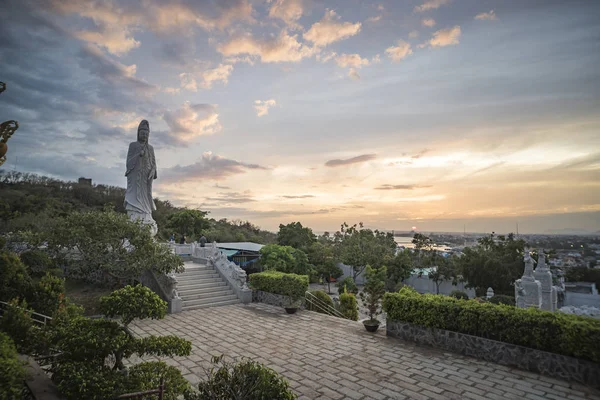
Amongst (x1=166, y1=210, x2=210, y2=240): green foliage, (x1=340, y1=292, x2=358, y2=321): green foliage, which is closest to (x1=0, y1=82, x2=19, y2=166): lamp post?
(x1=340, y1=292, x2=358, y2=321): green foliage

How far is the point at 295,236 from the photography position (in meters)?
35.2

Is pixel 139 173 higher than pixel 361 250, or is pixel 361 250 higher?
pixel 139 173

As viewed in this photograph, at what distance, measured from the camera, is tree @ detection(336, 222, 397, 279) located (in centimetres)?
3312

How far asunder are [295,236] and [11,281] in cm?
2768

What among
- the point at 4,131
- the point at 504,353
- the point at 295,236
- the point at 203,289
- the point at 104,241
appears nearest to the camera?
the point at 4,131

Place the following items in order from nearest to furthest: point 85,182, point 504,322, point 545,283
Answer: point 504,322
point 545,283
point 85,182

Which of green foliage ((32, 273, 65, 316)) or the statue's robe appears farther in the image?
the statue's robe

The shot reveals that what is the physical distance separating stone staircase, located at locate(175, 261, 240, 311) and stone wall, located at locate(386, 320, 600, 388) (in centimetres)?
731

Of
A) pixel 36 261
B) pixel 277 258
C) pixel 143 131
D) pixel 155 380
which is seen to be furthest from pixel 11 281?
pixel 277 258

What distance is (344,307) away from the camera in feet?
49.8

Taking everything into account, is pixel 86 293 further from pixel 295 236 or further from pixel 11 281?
pixel 295 236

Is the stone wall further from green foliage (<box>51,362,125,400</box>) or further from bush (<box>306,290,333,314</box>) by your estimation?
green foliage (<box>51,362,125,400</box>)

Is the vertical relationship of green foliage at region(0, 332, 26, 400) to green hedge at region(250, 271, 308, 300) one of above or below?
above

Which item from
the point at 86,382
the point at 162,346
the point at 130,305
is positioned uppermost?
the point at 130,305
